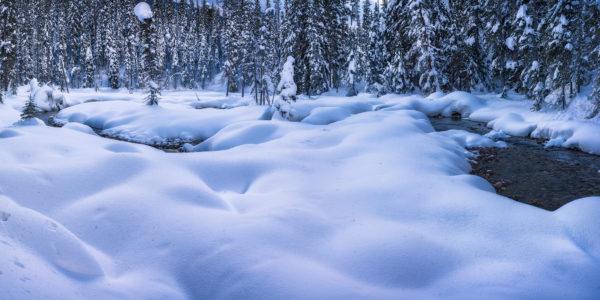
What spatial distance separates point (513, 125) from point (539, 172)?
19.8 ft

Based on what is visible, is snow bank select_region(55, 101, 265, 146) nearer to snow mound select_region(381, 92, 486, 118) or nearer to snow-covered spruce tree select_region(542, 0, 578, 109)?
snow mound select_region(381, 92, 486, 118)

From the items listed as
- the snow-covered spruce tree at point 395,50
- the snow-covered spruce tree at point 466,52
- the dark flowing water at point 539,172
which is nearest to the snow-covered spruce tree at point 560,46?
the dark flowing water at point 539,172

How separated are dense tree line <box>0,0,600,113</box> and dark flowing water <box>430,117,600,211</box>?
4.75 meters

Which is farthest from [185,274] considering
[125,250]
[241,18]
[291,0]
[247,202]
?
[241,18]

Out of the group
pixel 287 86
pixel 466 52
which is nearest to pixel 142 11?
pixel 287 86

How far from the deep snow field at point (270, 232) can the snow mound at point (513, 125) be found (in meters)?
Result: 9.55

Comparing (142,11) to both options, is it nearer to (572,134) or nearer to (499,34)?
(572,134)

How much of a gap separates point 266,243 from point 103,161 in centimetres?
303

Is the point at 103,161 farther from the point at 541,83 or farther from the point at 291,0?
the point at 291,0

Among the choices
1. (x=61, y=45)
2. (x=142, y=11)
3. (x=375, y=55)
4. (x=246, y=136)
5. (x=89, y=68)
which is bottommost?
(x=246, y=136)

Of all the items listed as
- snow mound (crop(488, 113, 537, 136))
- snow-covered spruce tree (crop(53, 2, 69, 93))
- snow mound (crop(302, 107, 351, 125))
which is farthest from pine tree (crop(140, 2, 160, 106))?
snow-covered spruce tree (crop(53, 2, 69, 93))

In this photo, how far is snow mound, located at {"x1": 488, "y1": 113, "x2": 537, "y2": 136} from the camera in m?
13.0

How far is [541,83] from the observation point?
52.8 ft

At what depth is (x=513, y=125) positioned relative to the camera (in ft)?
44.8
